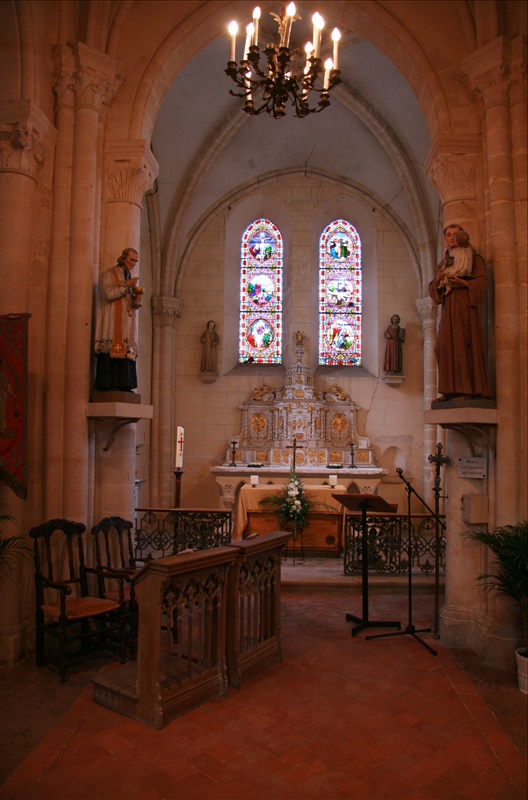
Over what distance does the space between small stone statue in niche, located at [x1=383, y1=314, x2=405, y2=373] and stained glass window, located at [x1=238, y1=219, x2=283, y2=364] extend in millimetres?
2528

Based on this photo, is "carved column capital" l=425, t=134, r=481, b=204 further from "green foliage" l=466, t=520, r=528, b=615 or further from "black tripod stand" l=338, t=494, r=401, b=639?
"green foliage" l=466, t=520, r=528, b=615

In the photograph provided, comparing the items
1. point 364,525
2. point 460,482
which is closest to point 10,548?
point 364,525

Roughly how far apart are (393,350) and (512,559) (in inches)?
339

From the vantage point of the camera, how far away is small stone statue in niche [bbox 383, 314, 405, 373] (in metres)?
13.7

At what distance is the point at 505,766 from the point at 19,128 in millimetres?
6653

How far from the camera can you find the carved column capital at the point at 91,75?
6518 mm

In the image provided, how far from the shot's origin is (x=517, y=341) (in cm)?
614

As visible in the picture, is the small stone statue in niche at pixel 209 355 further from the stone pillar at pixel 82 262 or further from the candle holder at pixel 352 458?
the stone pillar at pixel 82 262

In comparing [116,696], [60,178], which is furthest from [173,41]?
[116,696]

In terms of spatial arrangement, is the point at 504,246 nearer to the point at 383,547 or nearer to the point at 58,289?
the point at 383,547

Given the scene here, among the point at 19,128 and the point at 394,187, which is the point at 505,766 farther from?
the point at 394,187

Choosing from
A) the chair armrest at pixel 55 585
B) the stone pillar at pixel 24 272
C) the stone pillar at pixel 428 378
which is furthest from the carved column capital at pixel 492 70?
the stone pillar at pixel 428 378

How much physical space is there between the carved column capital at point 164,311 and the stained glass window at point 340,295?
3474 mm

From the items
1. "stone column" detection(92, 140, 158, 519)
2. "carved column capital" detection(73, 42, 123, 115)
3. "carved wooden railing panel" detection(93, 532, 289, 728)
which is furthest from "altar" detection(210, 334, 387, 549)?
"carved column capital" detection(73, 42, 123, 115)
